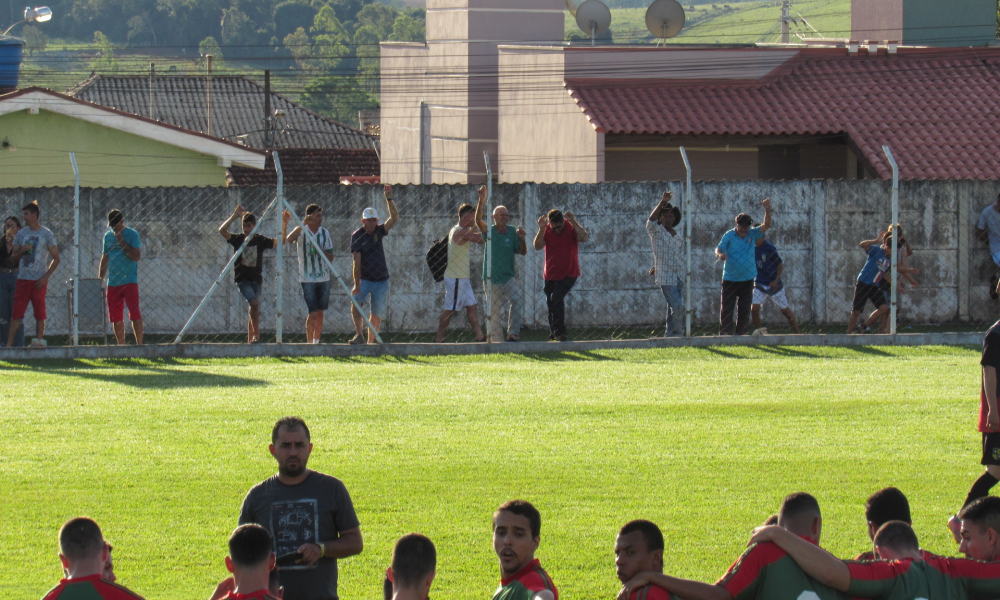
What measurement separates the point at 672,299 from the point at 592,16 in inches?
657

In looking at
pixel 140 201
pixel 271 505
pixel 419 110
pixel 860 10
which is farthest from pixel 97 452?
pixel 860 10

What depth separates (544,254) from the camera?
16.1 metres

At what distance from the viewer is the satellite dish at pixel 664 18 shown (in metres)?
28.5

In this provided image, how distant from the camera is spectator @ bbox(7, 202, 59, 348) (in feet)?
43.8

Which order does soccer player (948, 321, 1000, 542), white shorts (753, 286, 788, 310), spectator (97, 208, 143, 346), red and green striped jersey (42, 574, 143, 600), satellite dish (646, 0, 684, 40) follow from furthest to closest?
1. satellite dish (646, 0, 684, 40)
2. white shorts (753, 286, 788, 310)
3. spectator (97, 208, 143, 346)
4. soccer player (948, 321, 1000, 542)
5. red and green striped jersey (42, 574, 143, 600)

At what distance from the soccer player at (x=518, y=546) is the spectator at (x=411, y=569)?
16.1 inches

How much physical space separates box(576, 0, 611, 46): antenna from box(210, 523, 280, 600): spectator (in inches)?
1038

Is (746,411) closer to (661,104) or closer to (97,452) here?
(97,452)

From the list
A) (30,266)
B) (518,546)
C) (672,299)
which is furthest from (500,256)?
(518,546)

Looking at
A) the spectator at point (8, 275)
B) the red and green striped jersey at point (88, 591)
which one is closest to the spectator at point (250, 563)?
the red and green striped jersey at point (88, 591)

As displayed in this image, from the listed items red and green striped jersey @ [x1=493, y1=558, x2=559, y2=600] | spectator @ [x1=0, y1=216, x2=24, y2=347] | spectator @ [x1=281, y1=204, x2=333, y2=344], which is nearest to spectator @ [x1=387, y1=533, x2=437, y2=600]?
red and green striped jersey @ [x1=493, y1=558, x2=559, y2=600]

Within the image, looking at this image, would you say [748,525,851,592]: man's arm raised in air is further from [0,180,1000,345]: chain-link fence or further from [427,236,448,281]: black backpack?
[0,180,1000,345]: chain-link fence

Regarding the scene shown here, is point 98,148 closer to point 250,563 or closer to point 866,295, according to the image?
point 866,295

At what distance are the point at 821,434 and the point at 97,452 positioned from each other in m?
5.25
